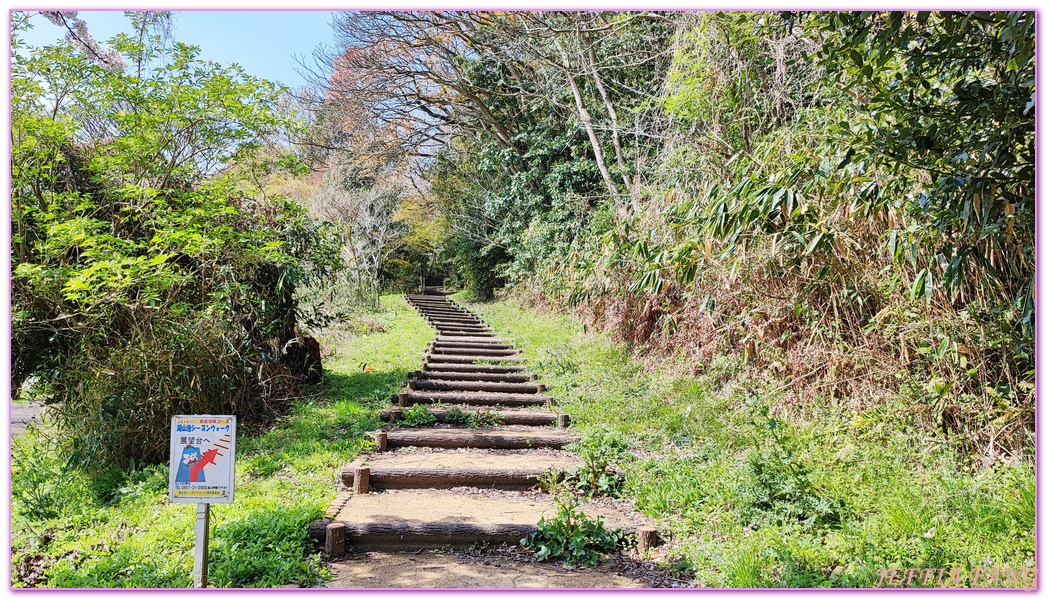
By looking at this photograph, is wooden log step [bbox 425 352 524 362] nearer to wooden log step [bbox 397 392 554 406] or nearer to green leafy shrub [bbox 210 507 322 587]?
wooden log step [bbox 397 392 554 406]

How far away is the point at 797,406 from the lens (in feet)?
16.0

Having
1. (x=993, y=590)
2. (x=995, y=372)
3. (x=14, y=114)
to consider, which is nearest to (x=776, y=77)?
(x=995, y=372)

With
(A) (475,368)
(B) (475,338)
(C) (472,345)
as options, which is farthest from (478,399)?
(B) (475,338)

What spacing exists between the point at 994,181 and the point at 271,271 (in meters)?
6.24

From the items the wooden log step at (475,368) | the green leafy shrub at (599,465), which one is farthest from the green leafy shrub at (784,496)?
the wooden log step at (475,368)

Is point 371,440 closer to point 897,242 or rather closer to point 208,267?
point 208,267

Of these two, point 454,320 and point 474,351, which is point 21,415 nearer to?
point 474,351

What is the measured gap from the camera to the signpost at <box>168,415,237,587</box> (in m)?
2.60

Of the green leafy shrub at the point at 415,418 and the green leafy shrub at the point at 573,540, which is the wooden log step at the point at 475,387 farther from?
the green leafy shrub at the point at 573,540

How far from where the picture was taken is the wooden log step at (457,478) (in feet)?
15.1

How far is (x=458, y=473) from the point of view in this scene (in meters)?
4.66

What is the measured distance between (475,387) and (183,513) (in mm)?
4095

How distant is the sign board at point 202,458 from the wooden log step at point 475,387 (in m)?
4.84

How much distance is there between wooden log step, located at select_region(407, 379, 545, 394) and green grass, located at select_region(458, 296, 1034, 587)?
1.77m
